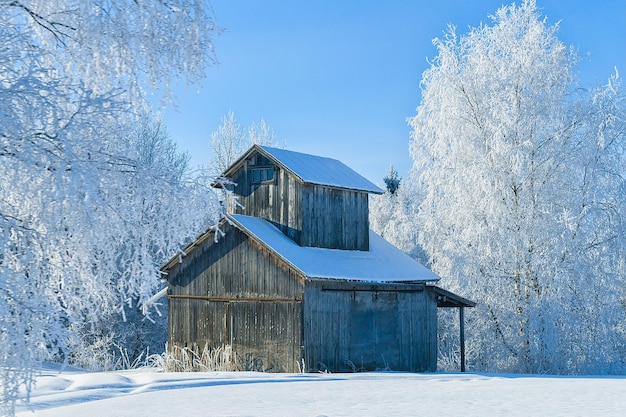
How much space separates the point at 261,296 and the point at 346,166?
7896 millimetres

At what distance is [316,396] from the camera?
48.1 feet

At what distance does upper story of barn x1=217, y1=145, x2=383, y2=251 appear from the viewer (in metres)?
24.4

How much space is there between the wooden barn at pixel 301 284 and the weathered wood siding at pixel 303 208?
0.12 feet

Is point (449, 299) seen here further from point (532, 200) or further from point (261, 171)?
point (261, 171)

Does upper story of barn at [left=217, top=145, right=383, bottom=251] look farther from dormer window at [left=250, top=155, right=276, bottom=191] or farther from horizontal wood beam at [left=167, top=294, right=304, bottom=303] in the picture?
horizontal wood beam at [left=167, top=294, right=304, bottom=303]

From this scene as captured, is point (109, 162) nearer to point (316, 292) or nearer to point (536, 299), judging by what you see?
point (316, 292)

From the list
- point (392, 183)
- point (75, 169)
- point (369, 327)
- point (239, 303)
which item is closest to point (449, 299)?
point (369, 327)

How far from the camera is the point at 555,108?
26547mm

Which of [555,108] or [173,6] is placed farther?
[555,108]

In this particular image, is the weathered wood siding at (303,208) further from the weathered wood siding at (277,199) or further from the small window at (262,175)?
the small window at (262,175)

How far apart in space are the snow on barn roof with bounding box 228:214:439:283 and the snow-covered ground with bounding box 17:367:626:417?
338 cm

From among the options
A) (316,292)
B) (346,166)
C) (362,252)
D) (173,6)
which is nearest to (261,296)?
(316,292)

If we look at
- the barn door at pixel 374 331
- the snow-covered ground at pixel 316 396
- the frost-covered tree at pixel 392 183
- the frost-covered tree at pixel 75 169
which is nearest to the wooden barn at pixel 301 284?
the barn door at pixel 374 331

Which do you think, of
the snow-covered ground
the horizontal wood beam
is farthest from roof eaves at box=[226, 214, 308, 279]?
the snow-covered ground
